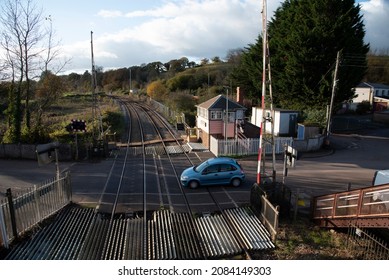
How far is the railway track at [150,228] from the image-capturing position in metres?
8.56

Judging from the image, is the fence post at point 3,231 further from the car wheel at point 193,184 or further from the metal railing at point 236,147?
the metal railing at point 236,147

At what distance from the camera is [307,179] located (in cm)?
1722

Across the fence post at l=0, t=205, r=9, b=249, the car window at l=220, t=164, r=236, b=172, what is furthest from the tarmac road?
the fence post at l=0, t=205, r=9, b=249

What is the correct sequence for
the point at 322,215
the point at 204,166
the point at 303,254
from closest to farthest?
1. the point at 303,254
2. the point at 322,215
3. the point at 204,166

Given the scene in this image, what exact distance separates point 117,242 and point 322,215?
7371 mm

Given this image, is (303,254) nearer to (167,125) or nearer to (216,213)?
(216,213)

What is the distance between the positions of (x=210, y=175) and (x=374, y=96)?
51287 mm

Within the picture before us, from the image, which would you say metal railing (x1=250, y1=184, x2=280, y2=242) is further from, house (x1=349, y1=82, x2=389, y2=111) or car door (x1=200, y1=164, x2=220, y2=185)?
house (x1=349, y1=82, x2=389, y2=111)

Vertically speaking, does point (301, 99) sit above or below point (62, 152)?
above

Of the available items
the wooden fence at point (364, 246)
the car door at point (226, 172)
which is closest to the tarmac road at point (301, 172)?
the car door at point (226, 172)

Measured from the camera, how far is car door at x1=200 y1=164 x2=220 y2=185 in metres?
15.3

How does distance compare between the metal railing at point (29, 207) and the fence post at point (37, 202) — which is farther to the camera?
the fence post at point (37, 202)

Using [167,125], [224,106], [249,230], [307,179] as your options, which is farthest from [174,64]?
[249,230]

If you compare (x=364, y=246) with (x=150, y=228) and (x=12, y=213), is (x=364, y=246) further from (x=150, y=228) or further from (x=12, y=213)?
(x=12, y=213)
